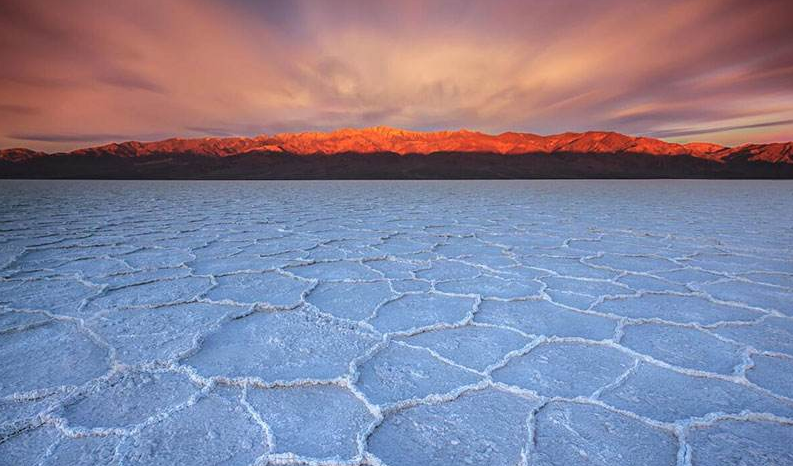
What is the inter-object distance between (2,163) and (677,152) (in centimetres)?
9834

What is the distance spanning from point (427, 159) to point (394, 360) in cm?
5240

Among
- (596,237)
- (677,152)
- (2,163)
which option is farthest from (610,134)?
(2,163)

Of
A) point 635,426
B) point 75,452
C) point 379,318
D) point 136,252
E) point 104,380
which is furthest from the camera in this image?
point 136,252

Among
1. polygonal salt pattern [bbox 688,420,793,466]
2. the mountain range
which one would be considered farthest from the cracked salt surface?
the mountain range

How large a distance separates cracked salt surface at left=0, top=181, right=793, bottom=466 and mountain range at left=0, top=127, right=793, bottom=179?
41070 millimetres

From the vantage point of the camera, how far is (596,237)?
12.6 feet

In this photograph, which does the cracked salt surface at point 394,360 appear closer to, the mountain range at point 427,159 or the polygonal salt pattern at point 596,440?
the polygonal salt pattern at point 596,440

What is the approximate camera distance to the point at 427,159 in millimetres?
52438

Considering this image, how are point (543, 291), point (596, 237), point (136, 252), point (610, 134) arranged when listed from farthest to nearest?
point (610, 134)
point (596, 237)
point (136, 252)
point (543, 291)

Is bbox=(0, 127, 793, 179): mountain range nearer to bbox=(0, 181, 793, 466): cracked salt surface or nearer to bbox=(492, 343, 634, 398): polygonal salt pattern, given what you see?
bbox=(0, 181, 793, 466): cracked salt surface

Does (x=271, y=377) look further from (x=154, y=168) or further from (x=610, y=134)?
(x=610, y=134)

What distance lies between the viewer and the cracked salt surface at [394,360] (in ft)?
2.92

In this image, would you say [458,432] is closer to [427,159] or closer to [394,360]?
→ [394,360]

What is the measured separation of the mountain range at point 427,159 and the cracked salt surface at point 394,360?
135 feet
